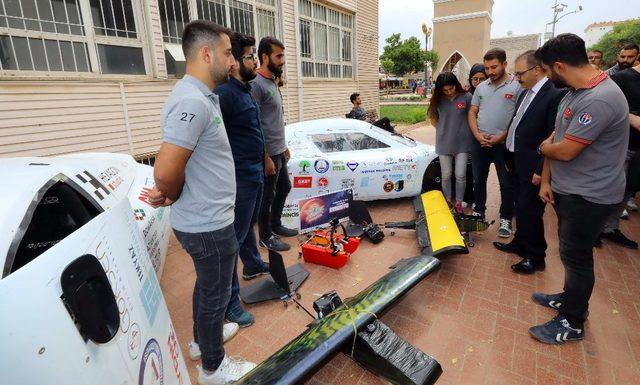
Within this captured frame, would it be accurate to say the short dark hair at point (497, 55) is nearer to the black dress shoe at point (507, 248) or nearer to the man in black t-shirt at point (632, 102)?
the man in black t-shirt at point (632, 102)

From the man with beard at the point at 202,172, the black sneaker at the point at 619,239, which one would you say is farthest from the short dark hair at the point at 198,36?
the black sneaker at the point at 619,239

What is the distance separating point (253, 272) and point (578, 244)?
2696mm

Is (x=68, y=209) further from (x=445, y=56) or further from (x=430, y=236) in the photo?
(x=445, y=56)

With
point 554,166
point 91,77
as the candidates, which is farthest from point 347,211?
point 91,77

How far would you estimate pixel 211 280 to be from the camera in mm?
1926

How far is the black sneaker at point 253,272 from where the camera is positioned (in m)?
3.51

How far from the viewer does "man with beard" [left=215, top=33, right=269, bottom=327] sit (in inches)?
105

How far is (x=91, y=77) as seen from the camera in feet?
17.5

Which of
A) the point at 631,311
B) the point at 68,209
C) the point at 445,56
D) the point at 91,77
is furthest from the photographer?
the point at 445,56

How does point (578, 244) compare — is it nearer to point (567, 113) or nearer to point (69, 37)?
point (567, 113)

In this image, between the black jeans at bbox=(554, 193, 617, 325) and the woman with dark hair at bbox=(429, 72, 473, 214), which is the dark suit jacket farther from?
the woman with dark hair at bbox=(429, 72, 473, 214)

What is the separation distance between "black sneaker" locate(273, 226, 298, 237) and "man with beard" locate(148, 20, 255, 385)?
2500mm

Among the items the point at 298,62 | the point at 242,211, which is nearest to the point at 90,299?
the point at 242,211

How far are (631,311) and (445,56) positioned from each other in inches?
1647
